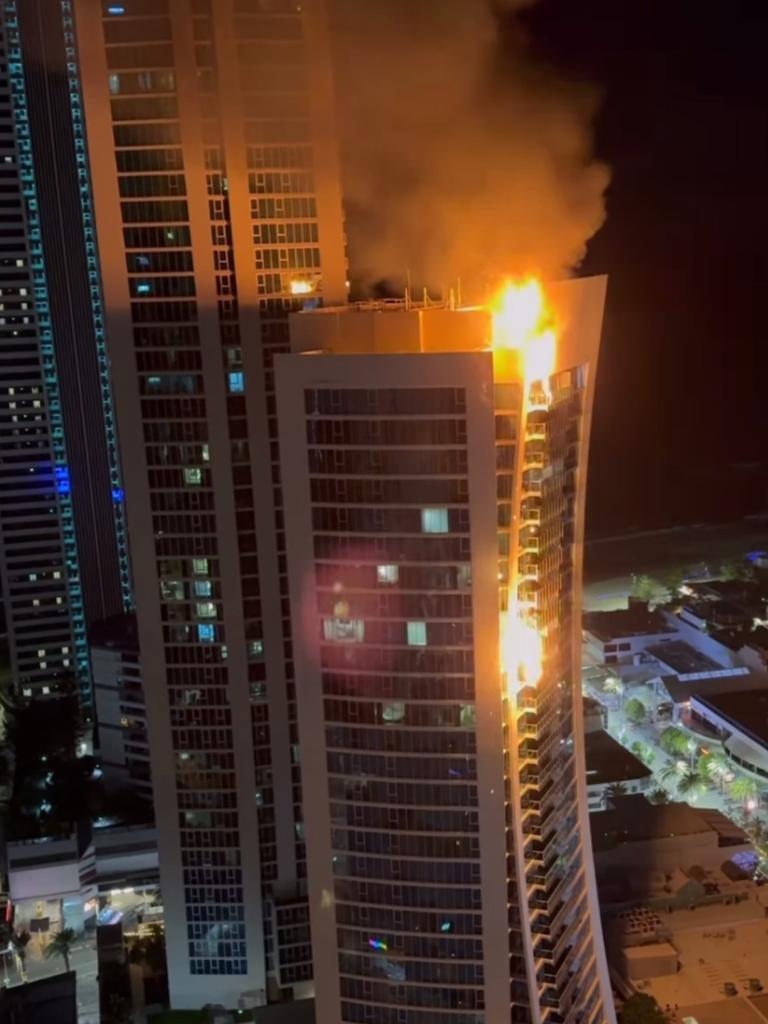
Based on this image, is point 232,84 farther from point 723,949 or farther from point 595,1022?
point 723,949

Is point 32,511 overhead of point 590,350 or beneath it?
beneath

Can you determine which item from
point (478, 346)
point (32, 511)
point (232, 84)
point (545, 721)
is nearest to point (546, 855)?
point (545, 721)

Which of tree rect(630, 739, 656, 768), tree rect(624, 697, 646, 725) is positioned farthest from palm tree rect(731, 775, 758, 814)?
tree rect(624, 697, 646, 725)

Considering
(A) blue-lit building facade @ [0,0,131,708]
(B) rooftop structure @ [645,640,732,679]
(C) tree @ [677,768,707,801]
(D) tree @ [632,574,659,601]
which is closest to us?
(C) tree @ [677,768,707,801]

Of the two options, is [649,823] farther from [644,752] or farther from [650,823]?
[644,752]

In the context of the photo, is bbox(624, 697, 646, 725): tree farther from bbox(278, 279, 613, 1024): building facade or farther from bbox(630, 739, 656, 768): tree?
bbox(278, 279, 613, 1024): building facade

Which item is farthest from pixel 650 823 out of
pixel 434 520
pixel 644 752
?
pixel 434 520

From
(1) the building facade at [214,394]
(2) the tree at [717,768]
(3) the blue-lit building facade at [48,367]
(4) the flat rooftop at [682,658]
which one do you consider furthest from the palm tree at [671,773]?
(3) the blue-lit building facade at [48,367]

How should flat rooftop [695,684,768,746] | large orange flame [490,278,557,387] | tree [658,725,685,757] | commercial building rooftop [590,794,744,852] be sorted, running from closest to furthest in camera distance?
large orange flame [490,278,557,387]
commercial building rooftop [590,794,744,852]
flat rooftop [695,684,768,746]
tree [658,725,685,757]
